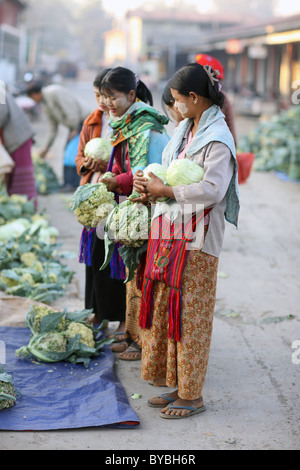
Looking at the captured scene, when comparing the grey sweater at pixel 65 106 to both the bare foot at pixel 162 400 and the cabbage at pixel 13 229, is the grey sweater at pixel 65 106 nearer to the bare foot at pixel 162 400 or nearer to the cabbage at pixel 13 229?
the cabbage at pixel 13 229

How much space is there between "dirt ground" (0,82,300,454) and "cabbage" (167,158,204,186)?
1.14 m

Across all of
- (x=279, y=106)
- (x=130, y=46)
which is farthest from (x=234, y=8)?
(x=279, y=106)

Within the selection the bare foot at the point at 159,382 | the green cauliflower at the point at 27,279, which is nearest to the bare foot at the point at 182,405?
the bare foot at the point at 159,382

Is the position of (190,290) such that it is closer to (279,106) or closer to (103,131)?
(103,131)

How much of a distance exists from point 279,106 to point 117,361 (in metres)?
15.9

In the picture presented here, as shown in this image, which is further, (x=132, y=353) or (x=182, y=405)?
(x=132, y=353)

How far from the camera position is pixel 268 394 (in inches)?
126

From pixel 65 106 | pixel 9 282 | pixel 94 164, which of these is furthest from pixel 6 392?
pixel 65 106

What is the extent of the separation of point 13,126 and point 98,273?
278cm

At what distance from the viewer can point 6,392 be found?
2848 mm

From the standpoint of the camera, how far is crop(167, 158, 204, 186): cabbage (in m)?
2.63

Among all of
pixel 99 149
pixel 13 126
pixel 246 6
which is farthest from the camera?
pixel 246 6

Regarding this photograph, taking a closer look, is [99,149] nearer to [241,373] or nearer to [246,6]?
[241,373]

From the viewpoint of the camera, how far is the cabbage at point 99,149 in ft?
11.7
